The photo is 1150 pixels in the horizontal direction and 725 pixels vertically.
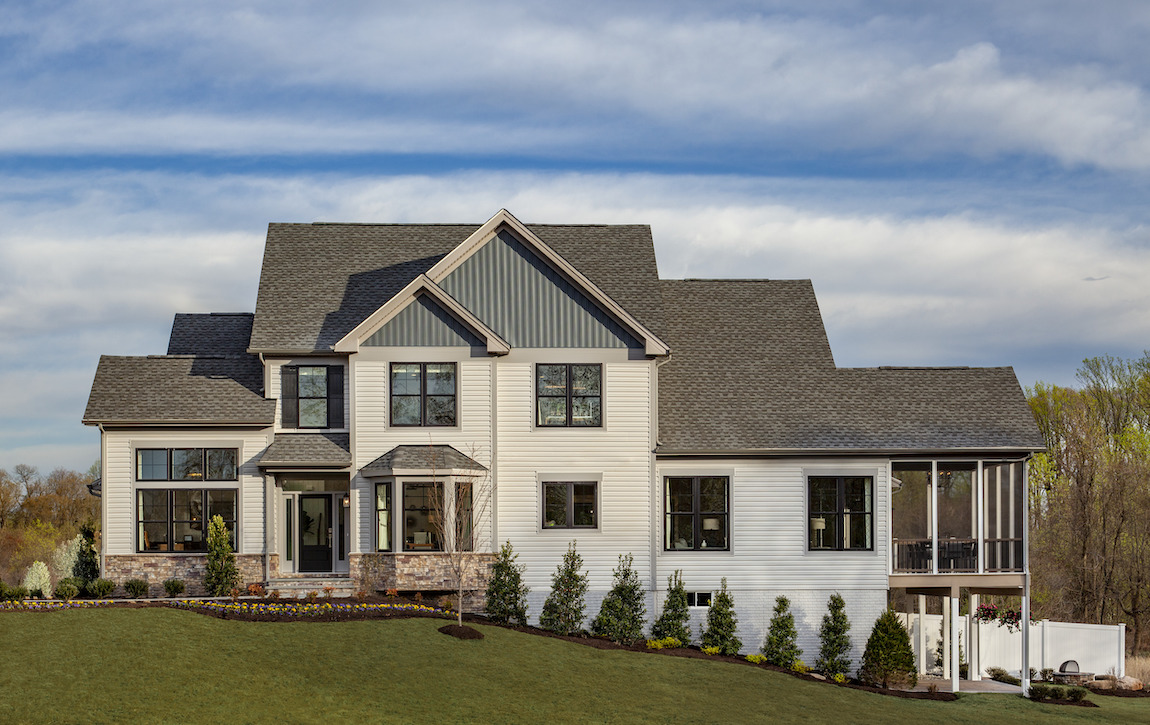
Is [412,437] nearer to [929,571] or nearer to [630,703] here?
[630,703]

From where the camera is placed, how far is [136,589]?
87.5ft

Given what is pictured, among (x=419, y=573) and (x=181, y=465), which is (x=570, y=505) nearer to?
(x=419, y=573)

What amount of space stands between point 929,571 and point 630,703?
436 inches

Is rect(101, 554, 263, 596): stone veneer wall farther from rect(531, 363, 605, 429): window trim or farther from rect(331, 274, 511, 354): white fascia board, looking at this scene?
rect(531, 363, 605, 429): window trim

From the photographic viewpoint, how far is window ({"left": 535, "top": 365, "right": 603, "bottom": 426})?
92.2 feet

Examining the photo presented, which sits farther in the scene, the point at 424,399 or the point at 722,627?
the point at 424,399

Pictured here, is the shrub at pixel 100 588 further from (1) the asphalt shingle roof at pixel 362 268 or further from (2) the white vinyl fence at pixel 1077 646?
(2) the white vinyl fence at pixel 1077 646

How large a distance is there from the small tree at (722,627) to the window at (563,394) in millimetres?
5389

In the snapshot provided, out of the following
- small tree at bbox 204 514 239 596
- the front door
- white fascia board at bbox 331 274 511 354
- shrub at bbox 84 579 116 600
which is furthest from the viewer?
the front door

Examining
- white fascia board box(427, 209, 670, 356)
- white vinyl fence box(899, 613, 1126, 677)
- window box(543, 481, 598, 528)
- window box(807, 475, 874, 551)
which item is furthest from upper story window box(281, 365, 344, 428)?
white vinyl fence box(899, 613, 1126, 677)

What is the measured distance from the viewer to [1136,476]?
131 ft

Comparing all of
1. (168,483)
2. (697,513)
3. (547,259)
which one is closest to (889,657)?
(697,513)

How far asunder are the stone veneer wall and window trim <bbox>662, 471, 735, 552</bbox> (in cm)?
1032

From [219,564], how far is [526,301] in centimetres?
990
